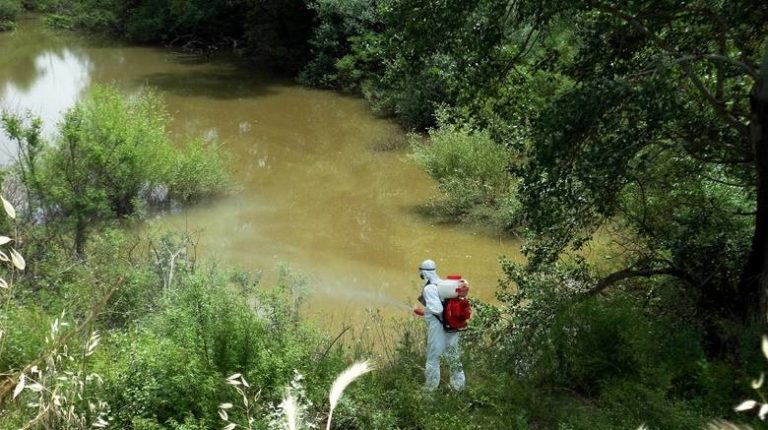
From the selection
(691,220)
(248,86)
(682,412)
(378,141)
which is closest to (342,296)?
(691,220)

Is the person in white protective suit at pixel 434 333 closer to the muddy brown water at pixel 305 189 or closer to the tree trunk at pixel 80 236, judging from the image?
the muddy brown water at pixel 305 189

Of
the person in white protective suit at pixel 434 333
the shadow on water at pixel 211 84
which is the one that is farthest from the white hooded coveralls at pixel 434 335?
the shadow on water at pixel 211 84

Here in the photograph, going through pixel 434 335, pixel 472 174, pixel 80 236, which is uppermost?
pixel 434 335

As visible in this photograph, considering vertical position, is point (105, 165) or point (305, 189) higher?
point (105, 165)

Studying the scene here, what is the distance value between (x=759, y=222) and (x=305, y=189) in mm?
11383

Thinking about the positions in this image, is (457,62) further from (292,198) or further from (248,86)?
(248,86)

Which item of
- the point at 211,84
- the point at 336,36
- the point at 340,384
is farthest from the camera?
the point at 211,84

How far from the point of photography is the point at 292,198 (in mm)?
16000

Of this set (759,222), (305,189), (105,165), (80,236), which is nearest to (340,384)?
(759,222)

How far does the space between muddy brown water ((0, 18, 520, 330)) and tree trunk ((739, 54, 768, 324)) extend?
15.5 feet

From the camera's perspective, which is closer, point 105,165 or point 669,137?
point 669,137

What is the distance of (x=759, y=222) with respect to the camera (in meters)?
6.56

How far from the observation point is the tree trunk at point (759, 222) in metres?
6.08

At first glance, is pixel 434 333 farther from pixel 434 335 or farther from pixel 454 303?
pixel 454 303
